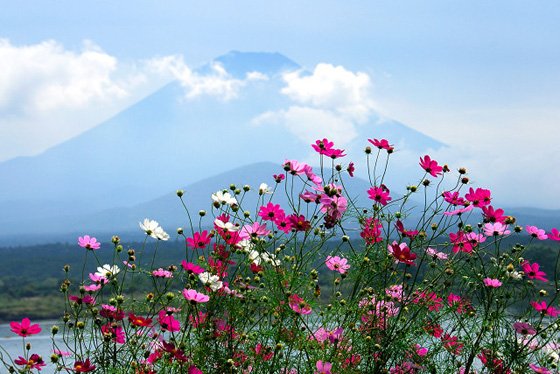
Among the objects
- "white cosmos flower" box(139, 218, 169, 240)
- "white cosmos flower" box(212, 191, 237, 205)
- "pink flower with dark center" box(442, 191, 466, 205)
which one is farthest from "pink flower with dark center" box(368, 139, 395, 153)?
"white cosmos flower" box(139, 218, 169, 240)

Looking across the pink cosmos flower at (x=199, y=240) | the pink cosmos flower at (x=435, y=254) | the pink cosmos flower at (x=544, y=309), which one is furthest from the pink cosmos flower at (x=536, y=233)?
the pink cosmos flower at (x=199, y=240)

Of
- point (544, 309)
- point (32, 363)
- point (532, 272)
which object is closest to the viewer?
point (32, 363)

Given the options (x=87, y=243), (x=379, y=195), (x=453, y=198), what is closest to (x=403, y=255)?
(x=379, y=195)

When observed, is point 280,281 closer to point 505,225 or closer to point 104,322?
point 104,322

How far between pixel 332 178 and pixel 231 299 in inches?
27.7

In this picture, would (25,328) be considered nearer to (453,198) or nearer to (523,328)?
(453,198)

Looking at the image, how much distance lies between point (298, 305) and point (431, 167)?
90cm

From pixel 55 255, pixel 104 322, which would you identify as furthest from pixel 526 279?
pixel 55 255

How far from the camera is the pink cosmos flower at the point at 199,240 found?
333 centimetres

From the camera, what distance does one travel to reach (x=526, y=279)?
11.9 ft

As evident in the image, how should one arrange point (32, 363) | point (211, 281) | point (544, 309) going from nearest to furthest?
1. point (211, 281)
2. point (32, 363)
3. point (544, 309)

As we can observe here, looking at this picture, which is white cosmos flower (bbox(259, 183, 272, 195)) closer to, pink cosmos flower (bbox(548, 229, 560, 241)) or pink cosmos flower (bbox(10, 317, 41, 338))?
pink cosmos flower (bbox(10, 317, 41, 338))

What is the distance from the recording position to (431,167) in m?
3.51

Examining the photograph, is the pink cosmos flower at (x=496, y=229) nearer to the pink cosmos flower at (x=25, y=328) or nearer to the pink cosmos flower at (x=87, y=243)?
the pink cosmos flower at (x=87, y=243)
